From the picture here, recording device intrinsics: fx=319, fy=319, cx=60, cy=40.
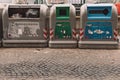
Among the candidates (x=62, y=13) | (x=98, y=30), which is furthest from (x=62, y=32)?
(x=98, y=30)

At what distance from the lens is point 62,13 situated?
927 centimetres

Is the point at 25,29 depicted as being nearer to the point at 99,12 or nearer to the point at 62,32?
the point at 62,32

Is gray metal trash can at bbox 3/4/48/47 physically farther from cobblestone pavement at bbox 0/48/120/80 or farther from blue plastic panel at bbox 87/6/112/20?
blue plastic panel at bbox 87/6/112/20

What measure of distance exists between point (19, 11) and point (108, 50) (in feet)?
9.35

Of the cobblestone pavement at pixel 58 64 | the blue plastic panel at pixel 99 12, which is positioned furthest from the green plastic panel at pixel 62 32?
the blue plastic panel at pixel 99 12

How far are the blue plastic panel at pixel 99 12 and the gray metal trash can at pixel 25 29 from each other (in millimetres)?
1295

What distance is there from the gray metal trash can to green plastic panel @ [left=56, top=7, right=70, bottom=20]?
0.38 meters

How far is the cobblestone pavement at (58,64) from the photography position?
6.32 m

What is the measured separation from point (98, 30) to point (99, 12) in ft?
1.79

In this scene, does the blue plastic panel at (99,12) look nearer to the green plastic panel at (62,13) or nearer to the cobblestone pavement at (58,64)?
the green plastic panel at (62,13)

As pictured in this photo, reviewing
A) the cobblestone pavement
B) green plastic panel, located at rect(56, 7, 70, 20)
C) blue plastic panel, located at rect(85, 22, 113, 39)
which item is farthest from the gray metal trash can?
blue plastic panel, located at rect(85, 22, 113, 39)

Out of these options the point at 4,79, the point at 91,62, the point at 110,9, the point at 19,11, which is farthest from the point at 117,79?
the point at 19,11

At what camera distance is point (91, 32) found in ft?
29.8

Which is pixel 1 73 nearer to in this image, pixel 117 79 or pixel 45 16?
pixel 117 79
